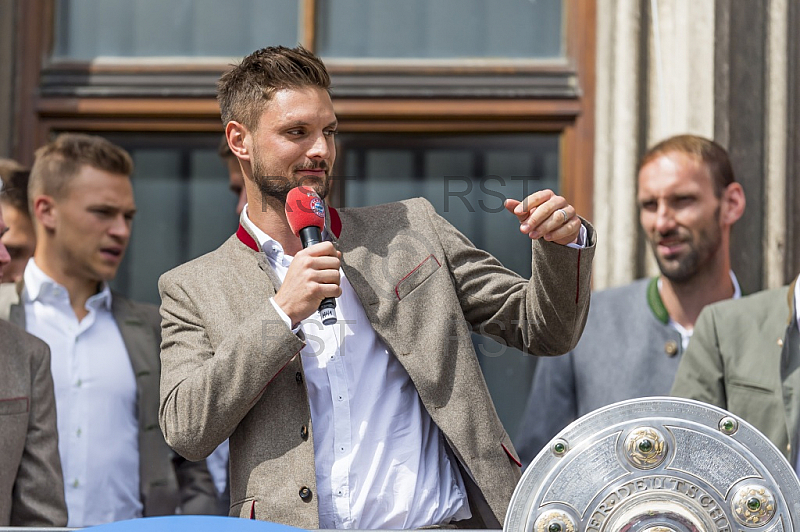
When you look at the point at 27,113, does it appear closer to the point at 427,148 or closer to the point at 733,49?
the point at 427,148

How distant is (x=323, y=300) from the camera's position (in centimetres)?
211

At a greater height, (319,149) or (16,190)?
(319,149)

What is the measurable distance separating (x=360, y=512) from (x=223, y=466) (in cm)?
161

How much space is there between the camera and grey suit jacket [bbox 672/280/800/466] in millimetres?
2951

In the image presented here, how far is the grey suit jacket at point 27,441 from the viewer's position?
2773 millimetres

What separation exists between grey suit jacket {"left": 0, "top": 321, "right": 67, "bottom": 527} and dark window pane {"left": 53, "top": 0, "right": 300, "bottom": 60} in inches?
67.8

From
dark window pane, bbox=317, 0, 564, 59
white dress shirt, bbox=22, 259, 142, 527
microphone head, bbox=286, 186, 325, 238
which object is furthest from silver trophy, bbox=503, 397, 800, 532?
dark window pane, bbox=317, 0, 564, 59

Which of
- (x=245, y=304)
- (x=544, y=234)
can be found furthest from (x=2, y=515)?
(x=544, y=234)

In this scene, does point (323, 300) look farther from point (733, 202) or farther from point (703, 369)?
point (733, 202)

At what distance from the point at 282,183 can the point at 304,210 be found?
0.70ft

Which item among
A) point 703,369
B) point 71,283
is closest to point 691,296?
point 703,369

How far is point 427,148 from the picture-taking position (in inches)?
169

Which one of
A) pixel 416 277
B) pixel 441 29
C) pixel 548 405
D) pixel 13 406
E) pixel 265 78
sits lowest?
pixel 548 405

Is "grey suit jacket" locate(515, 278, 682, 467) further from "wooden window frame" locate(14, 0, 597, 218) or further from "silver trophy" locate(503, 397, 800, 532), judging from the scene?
"silver trophy" locate(503, 397, 800, 532)
